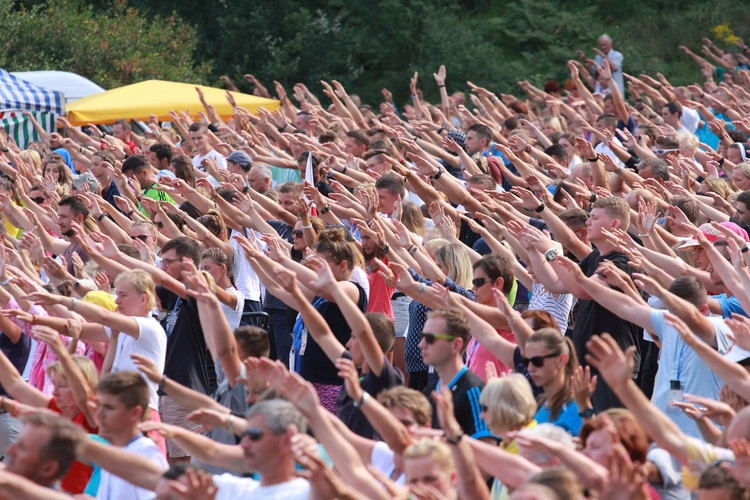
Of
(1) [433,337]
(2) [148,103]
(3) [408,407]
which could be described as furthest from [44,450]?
(2) [148,103]

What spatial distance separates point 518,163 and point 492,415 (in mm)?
6153

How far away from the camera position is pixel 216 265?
7797 millimetres

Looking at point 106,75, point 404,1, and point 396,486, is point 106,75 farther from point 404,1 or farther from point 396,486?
point 396,486

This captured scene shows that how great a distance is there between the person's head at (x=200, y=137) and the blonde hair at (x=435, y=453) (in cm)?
949

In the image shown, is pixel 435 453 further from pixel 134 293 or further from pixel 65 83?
pixel 65 83

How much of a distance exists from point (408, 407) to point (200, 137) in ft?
29.1

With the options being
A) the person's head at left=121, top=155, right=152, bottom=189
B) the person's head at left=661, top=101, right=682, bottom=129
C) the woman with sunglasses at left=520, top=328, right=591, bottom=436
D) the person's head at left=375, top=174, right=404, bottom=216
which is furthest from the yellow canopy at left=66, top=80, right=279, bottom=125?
the woman with sunglasses at left=520, top=328, right=591, bottom=436

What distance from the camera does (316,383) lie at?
7.11m

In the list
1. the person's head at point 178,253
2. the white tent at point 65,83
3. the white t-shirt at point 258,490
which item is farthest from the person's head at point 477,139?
the white tent at point 65,83

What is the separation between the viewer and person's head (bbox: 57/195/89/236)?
9461mm

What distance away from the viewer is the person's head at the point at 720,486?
401 cm

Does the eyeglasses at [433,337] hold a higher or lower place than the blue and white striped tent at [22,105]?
higher

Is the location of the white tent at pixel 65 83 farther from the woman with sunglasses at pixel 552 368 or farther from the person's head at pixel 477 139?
the woman with sunglasses at pixel 552 368

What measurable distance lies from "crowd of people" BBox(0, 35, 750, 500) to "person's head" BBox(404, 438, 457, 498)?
0.04ft
